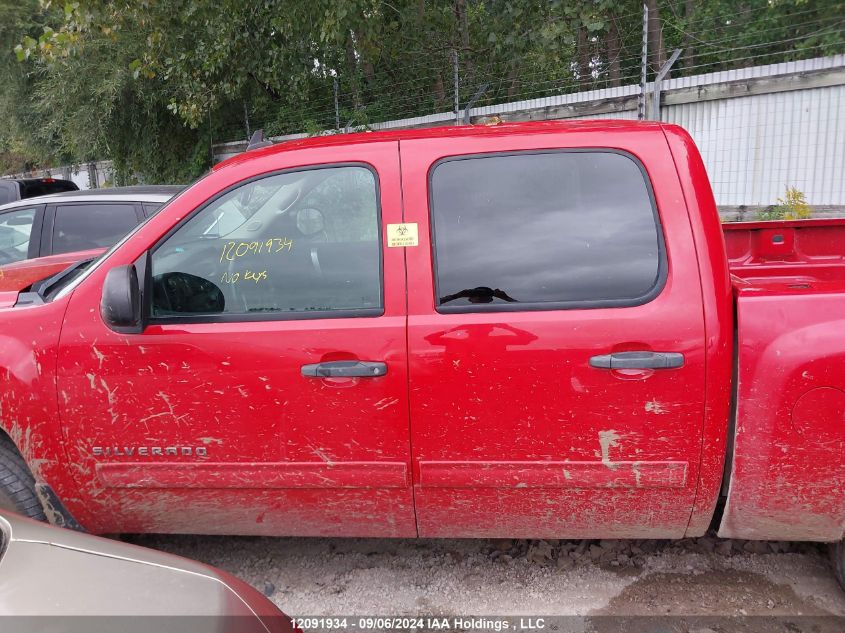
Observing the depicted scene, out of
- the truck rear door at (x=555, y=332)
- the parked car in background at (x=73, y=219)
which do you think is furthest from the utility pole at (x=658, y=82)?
the truck rear door at (x=555, y=332)

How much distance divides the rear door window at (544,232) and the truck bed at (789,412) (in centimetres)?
40

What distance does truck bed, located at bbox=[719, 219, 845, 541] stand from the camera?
7.04ft

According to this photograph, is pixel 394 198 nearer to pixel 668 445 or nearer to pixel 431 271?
pixel 431 271

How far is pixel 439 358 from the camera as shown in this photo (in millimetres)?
2303

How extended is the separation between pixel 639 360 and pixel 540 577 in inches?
46.4

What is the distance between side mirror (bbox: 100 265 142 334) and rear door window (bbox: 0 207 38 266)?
14.7 ft

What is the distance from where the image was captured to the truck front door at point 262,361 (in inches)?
93.3

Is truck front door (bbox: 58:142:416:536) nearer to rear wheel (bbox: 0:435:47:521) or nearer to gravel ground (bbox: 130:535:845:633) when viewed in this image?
rear wheel (bbox: 0:435:47:521)

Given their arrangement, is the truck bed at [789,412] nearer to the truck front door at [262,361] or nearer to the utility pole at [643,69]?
the truck front door at [262,361]

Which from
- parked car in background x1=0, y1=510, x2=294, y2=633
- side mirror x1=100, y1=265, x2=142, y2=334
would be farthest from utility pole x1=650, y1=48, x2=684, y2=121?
parked car in background x1=0, y1=510, x2=294, y2=633

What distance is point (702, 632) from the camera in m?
2.44

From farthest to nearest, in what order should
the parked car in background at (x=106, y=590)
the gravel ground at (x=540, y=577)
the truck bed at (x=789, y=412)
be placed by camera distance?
the gravel ground at (x=540, y=577) < the truck bed at (x=789, y=412) < the parked car in background at (x=106, y=590)

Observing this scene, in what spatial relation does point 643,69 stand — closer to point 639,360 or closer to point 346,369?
point 639,360

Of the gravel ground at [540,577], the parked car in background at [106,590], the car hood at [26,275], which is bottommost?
the gravel ground at [540,577]
